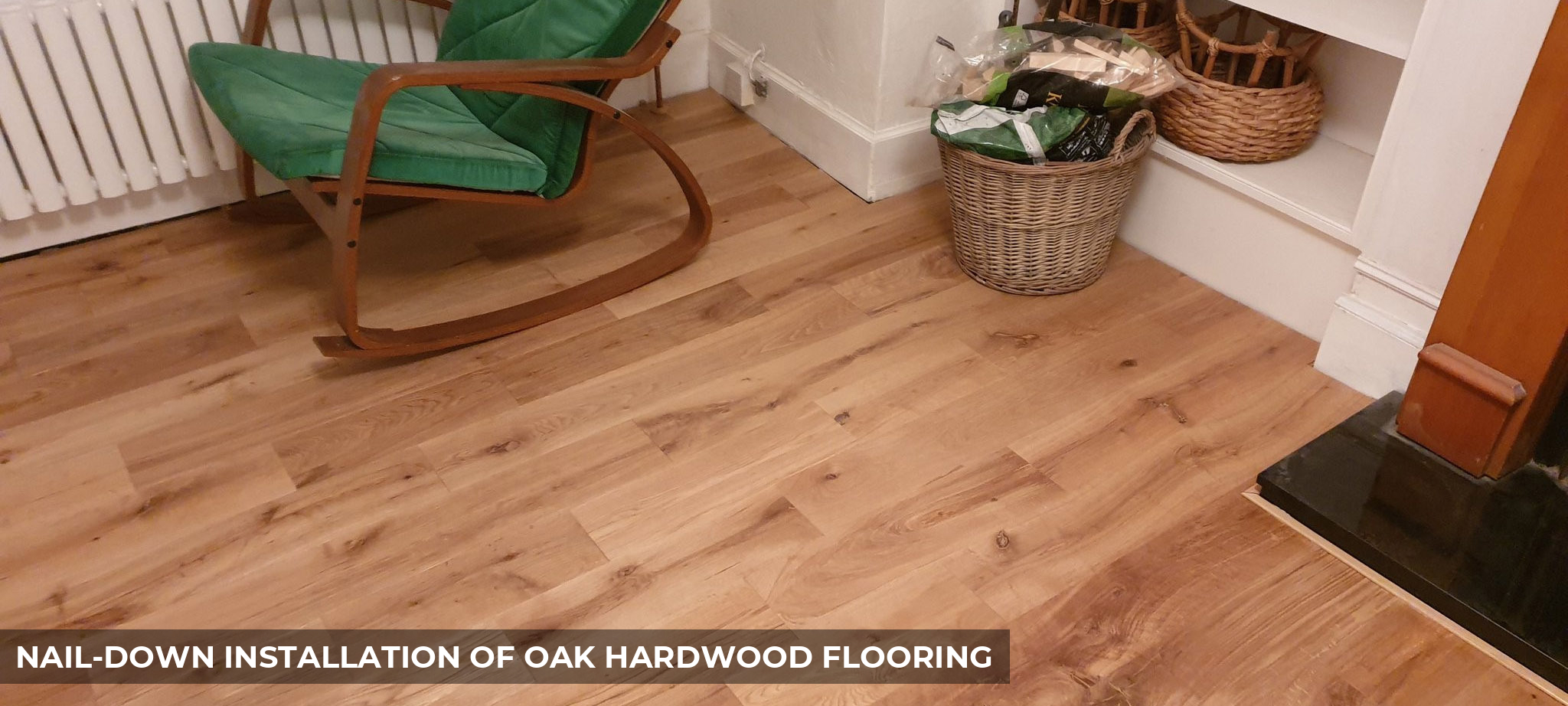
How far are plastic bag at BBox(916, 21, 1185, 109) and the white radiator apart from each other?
1303 millimetres

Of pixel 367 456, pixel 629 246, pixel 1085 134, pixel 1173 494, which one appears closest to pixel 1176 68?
pixel 1085 134

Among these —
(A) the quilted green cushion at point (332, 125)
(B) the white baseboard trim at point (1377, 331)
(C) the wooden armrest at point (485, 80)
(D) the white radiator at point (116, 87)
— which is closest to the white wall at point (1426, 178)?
(B) the white baseboard trim at point (1377, 331)

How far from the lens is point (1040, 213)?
2.23 m

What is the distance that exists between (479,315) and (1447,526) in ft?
5.63

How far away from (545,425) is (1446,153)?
154cm

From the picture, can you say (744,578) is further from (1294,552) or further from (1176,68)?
(1176,68)

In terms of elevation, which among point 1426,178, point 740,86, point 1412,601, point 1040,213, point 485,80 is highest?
point 485,80

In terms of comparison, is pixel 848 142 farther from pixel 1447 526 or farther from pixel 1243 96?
pixel 1447 526

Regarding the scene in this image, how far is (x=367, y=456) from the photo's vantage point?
1964 millimetres

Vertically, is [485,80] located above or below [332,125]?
above

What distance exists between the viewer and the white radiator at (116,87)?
2.23 m

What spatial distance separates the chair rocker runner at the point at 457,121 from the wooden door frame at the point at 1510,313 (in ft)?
4.47

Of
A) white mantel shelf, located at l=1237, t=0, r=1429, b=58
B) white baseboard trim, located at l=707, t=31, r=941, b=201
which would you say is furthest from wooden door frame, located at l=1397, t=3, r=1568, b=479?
white baseboard trim, located at l=707, t=31, r=941, b=201

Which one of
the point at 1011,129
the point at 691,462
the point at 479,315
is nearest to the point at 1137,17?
the point at 1011,129
